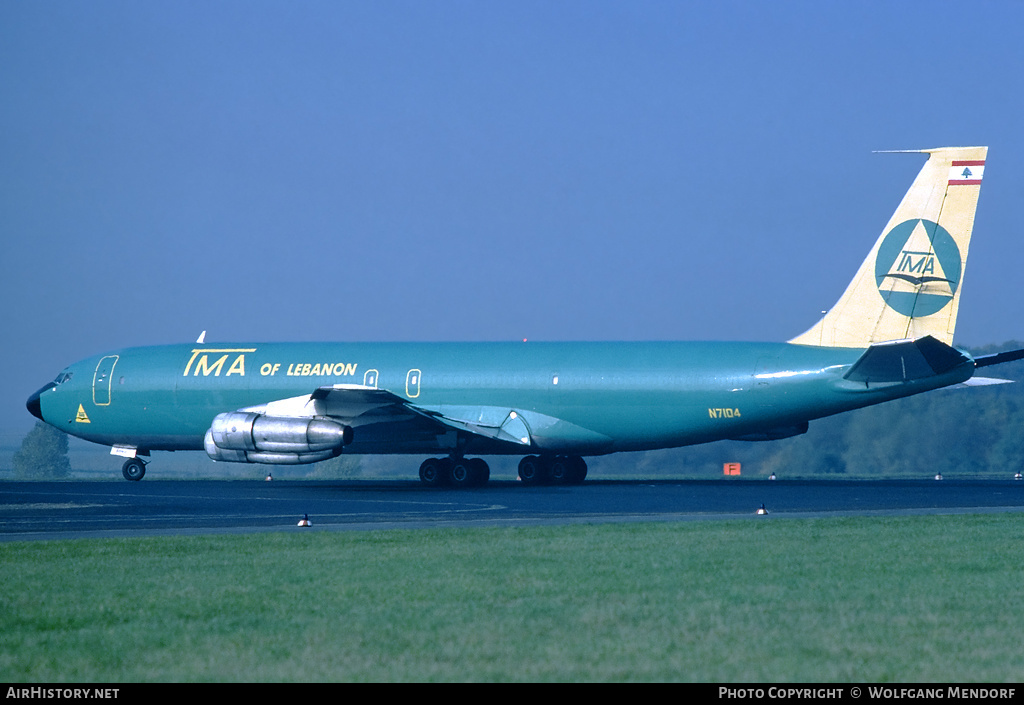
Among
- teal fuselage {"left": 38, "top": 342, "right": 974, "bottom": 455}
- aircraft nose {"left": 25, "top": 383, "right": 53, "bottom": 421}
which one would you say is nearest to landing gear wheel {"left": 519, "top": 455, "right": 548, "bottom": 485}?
teal fuselage {"left": 38, "top": 342, "right": 974, "bottom": 455}

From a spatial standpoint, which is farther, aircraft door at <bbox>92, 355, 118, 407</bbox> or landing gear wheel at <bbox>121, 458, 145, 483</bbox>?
landing gear wheel at <bbox>121, 458, 145, 483</bbox>

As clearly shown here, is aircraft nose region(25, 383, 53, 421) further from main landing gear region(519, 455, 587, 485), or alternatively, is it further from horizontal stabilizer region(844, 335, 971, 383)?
horizontal stabilizer region(844, 335, 971, 383)

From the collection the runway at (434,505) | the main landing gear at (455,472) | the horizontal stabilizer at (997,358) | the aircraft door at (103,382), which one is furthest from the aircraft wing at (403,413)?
the horizontal stabilizer at (997,358)

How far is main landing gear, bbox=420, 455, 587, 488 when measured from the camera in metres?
36.4

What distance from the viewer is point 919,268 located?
31859 mm

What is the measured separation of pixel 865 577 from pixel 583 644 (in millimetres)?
5283

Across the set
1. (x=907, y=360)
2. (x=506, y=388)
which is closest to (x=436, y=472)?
(x=506, y=388)

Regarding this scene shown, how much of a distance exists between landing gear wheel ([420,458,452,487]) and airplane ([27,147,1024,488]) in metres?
0.04

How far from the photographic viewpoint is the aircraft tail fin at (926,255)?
103 feet

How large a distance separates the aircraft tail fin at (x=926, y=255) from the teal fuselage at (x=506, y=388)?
1.35m

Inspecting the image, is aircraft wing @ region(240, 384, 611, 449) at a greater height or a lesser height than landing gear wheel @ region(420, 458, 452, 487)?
greater

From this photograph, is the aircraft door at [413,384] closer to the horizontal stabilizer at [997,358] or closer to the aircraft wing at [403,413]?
the aircraft wing at [403,413]

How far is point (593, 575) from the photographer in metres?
14.5

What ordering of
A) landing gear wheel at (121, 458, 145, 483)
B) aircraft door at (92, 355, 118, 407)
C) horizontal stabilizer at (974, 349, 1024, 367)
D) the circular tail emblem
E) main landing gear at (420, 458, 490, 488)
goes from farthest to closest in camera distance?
landing gear wheel at (121, 458, 145, 483)
aircraft door at (92, 355, 118, 407)
main landing gear at (420, 458, 490, 488)
the circular tail emblem
horizontal stabilizer at (974, 349, 1024, 367)
